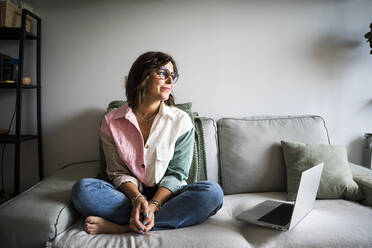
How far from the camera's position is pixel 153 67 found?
1.44 m

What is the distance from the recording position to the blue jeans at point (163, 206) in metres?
1.17

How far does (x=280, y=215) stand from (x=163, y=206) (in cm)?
53

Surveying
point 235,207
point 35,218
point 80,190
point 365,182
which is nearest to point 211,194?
point 235,207

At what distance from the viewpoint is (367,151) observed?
2.10 m

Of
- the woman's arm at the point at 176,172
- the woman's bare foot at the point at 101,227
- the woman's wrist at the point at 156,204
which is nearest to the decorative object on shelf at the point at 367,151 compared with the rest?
the woman's arm at the point at 176,172

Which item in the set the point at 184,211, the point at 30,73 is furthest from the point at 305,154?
the point at 30,73

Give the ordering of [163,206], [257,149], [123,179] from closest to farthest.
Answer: [163,206], [123,179], [257,149]

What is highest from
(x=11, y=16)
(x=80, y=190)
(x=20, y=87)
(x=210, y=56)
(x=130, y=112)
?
(x=11, y=16)

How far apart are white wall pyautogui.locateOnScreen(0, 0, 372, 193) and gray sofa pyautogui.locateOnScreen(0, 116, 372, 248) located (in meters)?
0.27

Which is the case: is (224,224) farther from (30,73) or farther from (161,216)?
(30,73)

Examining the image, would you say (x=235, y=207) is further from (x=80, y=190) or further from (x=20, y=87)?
(x=20, y=87)

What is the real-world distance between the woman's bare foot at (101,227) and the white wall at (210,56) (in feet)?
3.22

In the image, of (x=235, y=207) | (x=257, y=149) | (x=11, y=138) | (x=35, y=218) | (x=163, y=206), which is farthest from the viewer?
(x=11, y=138)

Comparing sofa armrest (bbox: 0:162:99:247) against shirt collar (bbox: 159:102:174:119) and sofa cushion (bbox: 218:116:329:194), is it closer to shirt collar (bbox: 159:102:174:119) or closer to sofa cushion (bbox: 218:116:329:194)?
shirt collar (bbox: 159:102:174:119)
